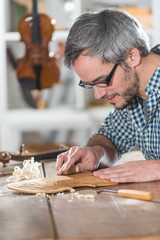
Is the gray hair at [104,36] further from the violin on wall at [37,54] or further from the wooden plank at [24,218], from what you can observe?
the violin on wall at [37,54]

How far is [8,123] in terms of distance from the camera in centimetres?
457

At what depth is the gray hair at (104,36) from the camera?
71.4 inches

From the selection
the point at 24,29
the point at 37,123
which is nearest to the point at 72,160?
the point at 24,29

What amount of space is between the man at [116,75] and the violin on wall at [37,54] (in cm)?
173

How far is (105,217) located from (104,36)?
919 mm

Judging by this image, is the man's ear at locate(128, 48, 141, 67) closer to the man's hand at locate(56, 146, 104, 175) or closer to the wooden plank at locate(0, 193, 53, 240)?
the man's hand at locate(56, 146, 104, 175)

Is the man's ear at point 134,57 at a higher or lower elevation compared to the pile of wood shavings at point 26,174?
higher

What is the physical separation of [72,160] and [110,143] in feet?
1.60

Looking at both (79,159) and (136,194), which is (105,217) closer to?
(136,194)

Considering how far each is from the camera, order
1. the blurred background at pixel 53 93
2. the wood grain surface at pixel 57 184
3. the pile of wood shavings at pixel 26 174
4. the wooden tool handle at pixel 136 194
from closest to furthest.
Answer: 1. the wooden tool handle at pixel 136 194
2. the wood grain surface at pixel 57 184
3. the pile of wood shavings at pixel 26 174
4. the blurred background at pixel 53 93

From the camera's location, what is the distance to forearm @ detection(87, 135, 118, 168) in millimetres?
2047

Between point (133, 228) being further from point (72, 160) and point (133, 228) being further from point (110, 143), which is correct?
point (110, 143)

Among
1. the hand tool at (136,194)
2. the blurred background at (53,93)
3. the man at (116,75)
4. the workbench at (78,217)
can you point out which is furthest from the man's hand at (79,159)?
the blurred background at (53,93)

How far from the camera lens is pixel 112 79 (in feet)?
6.23
